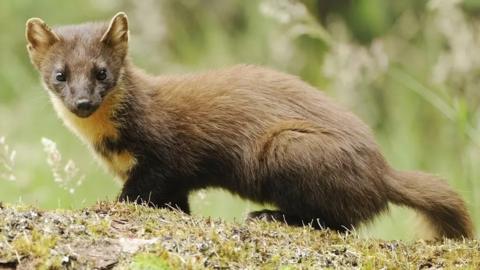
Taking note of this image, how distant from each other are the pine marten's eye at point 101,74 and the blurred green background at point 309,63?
2.36 feet

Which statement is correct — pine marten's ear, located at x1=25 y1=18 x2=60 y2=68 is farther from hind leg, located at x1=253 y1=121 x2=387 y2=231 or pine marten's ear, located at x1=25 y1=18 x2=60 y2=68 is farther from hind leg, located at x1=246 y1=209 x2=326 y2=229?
hind leg, located at x1=246 y1=209 x2=326 y2=229

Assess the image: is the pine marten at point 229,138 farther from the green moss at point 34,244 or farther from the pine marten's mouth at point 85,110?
the green moss at point 34,244

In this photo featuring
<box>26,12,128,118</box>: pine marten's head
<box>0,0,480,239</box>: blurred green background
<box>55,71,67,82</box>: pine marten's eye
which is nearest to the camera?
<box>26,12,128,118</box>: pine marten's head

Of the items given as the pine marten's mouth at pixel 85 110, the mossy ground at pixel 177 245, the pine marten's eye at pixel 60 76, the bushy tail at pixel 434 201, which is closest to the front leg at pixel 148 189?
the pine marten's mouth at pixel 85 110

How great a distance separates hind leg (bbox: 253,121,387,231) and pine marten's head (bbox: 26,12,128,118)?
43.0 inches

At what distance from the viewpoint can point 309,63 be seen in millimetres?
9328

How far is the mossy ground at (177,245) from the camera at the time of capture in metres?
3.95

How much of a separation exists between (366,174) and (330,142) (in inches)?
10.4

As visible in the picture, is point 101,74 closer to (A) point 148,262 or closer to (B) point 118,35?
(B) point 118,35

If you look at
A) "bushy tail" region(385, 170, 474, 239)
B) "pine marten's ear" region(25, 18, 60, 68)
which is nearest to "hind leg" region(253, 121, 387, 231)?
"bushy tail" region(385, 170, 474, 239)

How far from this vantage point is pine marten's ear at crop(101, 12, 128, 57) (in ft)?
20.0

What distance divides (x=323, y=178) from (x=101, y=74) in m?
1.49

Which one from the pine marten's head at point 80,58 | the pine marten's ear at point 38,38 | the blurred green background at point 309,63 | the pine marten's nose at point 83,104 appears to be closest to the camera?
the pine marten's nose at point 83,104

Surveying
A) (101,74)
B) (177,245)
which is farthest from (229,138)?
(177,245)
